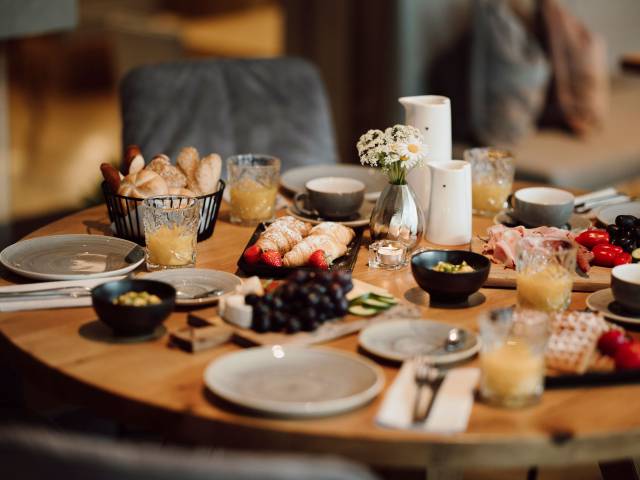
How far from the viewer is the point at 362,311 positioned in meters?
1.62

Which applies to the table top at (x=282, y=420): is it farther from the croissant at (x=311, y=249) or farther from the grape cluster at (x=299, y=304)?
the croissant at (x=311, y=249)

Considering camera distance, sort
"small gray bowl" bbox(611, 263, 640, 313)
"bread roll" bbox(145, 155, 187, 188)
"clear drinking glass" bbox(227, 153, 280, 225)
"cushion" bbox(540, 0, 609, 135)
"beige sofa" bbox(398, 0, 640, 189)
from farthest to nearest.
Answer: "cushion" bbox(540, 0, 609, 135), "beige sofa" bbox(398, 0, 640, 189), "clear drinking glass" bbox(227, 153, 280, 225), "bread roll" bbox(145, 155, 187, 188), "small gray bowl" bbox(611, 263, 640, 313)

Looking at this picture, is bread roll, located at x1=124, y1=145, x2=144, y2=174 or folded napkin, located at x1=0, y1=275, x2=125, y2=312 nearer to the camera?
folded napkin, located at x1=0, y1=275, x2=125, y2=312

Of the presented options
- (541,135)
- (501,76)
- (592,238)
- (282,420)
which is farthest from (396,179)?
(541,135)

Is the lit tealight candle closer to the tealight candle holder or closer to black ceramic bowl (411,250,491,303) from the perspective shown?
the tealight candle holder

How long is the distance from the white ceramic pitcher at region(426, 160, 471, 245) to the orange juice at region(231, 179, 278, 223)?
0.40 m

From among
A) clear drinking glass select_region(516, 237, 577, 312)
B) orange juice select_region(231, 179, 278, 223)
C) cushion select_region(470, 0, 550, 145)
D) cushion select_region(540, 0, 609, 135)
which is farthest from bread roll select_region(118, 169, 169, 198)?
cushion select_region(540, 0, 609, 135)

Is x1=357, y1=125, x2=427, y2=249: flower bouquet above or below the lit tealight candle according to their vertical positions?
above

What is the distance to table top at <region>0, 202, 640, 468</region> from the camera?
4.03 ft

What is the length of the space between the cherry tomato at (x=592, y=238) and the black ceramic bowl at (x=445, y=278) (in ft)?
1.19

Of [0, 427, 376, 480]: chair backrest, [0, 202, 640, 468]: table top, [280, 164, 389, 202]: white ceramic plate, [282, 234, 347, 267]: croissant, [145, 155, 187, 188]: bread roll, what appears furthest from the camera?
[280, 164, 389, 202]: white ceramic plate

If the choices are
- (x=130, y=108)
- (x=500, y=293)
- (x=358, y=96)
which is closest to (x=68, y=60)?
(x=358, y=96)

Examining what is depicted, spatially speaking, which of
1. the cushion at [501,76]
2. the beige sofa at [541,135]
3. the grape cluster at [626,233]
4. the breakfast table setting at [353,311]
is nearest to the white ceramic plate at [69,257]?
the breakfast table setting at [353,311]

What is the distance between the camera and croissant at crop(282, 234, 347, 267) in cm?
185
